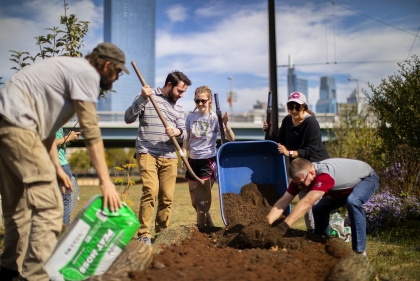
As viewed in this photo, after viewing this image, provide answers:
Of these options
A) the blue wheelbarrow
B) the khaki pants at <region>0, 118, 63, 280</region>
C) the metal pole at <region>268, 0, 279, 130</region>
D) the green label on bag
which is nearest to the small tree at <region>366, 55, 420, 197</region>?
the metal pole at <region>268, 0, 279, 130</region>

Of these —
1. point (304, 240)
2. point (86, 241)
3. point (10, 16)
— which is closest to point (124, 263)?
point (86, 241)

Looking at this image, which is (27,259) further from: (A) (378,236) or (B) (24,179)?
(A) (378,236)

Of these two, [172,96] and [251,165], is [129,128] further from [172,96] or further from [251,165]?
[172,96]

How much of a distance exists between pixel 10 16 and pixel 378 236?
8.22m

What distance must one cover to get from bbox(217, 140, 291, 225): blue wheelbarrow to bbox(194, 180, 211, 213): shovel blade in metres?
0.30

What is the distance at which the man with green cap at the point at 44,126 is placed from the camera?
3418mm

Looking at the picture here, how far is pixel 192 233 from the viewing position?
17.8 ft

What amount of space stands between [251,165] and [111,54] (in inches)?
123

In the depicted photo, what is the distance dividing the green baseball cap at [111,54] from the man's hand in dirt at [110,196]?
87cm

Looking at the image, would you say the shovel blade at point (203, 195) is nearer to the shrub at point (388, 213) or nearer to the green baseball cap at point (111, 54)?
the shrub at point (388, 213)

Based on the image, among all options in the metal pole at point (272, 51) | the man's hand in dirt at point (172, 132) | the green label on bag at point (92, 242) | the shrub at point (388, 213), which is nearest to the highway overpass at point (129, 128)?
the metal pole at point (272, 51)

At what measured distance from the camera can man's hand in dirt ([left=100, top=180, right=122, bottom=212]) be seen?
139 inches

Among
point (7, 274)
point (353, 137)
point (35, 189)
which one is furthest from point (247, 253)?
point (353, 137)

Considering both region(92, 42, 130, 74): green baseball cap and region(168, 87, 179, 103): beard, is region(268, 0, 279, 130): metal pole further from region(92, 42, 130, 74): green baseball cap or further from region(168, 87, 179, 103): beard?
region(92, 42, 130, 74): green baseball cap
